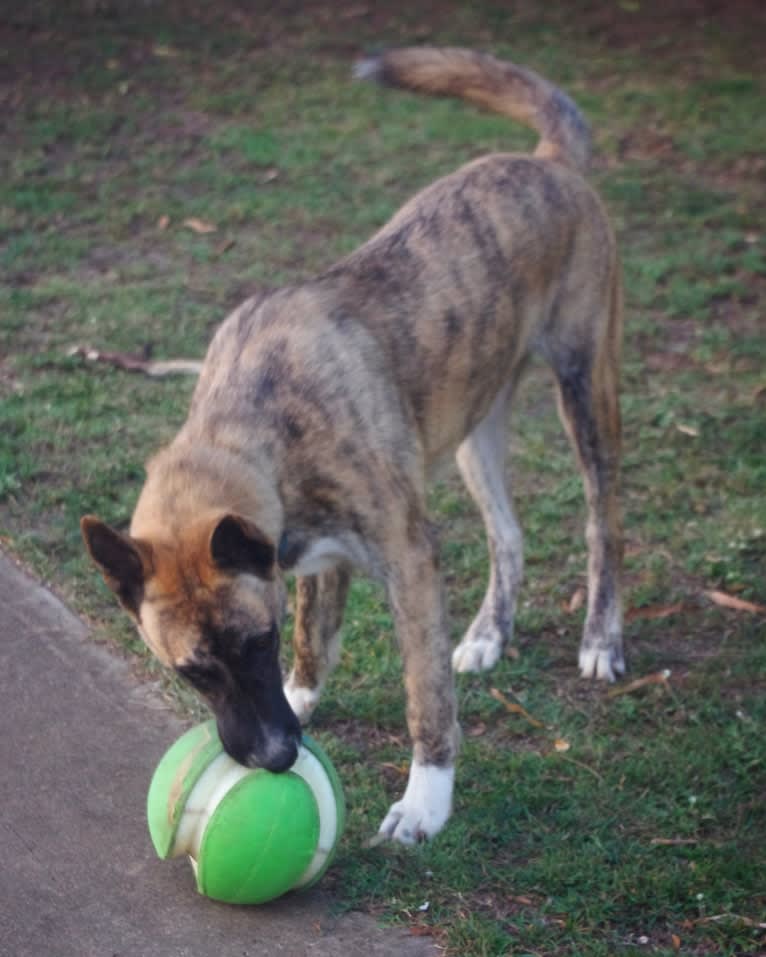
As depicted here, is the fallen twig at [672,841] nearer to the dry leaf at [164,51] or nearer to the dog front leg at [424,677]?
the dog front leg at [424,677]

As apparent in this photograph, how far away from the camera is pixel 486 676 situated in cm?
551

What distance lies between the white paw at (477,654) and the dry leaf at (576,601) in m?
0.48

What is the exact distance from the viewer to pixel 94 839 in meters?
4.43

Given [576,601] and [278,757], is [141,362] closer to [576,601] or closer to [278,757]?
[576,601]

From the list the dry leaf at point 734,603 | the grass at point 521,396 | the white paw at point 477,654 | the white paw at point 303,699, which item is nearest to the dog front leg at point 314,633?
the white paw at point 303,699

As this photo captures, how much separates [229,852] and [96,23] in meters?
10.8

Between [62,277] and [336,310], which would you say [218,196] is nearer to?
[62,277]

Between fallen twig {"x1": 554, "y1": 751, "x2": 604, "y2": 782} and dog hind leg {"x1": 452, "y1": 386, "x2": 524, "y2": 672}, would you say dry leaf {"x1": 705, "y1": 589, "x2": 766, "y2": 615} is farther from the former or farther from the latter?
fallen twig {"x1": 554, "y1": 751, "x2": 604, "y2": 782}

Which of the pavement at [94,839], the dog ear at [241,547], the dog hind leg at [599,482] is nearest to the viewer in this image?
the dog ear at [241,547]

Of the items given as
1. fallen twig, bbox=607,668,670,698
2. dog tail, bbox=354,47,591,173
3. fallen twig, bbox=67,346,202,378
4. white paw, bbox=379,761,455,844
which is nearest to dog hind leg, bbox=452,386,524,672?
fallen twig, bbox=607,668,670,698

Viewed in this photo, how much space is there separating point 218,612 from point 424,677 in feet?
3.45

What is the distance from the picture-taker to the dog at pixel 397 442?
3.89 metres

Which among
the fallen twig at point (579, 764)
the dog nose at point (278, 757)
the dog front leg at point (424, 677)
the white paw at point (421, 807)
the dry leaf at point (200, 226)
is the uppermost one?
the dog nose at point (278, 757)

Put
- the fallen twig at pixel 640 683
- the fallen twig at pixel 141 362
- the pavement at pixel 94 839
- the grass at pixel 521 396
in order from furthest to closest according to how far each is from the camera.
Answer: the fallen twig at pixel 141 362 < the fallen twig at pixel 640 683 < the grass at pixel 521 396 < the pavement at pixel 94 839
